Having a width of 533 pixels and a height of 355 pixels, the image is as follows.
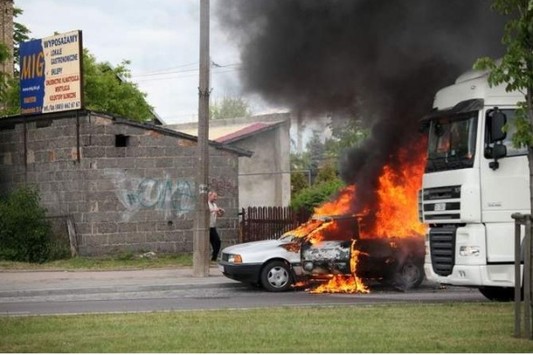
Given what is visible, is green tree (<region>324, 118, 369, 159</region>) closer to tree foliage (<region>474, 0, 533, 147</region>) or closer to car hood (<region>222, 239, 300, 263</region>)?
car hood (<region>222, 239, 300, 263</region>)

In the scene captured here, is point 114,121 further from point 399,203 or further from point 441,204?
point 441,204

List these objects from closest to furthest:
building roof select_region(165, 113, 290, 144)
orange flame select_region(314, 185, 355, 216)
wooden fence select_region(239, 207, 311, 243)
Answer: orange flame select_region(314, 185, 355, 216) → wooden fence select_region(239, 207, 311, 243) → building roof select_region(165, 113, 290, 144)

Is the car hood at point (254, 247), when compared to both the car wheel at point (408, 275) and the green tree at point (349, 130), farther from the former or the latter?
the green tree at point (349, 130)

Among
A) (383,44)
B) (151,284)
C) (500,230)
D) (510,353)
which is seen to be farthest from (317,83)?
(510,353)

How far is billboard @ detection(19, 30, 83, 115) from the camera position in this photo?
2236 cm

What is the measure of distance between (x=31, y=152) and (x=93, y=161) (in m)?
2.22

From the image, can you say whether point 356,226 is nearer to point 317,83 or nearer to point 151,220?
point 317,83

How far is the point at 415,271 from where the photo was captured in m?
15.7

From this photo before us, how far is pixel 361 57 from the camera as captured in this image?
18172mm

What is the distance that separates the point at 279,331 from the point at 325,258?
5770 millimetres

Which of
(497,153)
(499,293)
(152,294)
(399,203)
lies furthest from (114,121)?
(497,153)

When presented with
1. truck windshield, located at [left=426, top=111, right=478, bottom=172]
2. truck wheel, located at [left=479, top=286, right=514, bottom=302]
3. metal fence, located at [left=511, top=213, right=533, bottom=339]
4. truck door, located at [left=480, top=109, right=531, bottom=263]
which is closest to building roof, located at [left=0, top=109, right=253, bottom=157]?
truck windshield, located at [left=426, top=111, right=478, bottom=172]

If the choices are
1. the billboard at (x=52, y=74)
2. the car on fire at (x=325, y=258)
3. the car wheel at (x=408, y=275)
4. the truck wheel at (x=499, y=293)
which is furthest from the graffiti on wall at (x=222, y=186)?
the truck wheel at (x=499, y=293)

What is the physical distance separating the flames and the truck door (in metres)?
2.87
